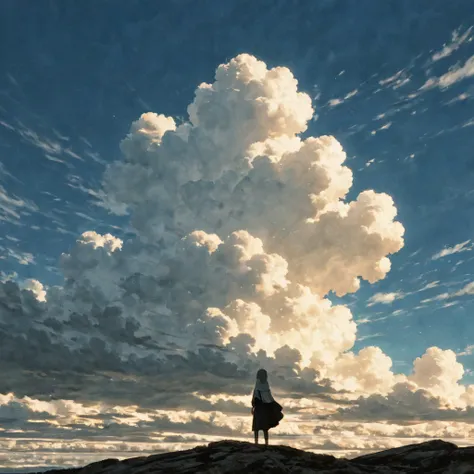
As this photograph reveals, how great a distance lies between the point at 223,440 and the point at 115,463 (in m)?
5.53

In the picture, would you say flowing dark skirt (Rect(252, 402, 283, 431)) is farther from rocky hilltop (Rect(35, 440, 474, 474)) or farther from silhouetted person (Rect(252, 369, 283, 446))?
rocky hilltop (Rect(35, 440, 474, 474))

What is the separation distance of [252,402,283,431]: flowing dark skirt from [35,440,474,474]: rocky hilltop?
146 centimetres

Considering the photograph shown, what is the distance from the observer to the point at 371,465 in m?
26.6

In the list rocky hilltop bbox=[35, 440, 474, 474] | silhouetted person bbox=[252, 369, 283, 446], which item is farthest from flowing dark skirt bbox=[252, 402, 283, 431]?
rocky hilltop bbox=[35, 440, 474, 474]

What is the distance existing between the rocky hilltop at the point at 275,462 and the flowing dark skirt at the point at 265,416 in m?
1.46

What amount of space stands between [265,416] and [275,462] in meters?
4.18

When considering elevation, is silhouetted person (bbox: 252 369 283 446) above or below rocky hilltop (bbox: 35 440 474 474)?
above

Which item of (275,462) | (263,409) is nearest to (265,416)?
(263,409)

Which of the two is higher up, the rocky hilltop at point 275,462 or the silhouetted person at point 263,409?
the silhouetted person at point 263,409

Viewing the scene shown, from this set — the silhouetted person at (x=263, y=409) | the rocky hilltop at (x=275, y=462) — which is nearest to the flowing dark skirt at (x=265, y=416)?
the silhouetted person at (x=263, y=409)

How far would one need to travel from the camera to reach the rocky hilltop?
23.7 m

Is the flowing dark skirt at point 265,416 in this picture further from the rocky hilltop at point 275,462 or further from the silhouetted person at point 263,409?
the rocky hilltop at point 275,462

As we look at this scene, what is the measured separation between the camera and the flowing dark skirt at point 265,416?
2797 centimetres

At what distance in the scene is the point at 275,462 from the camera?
23844mm
